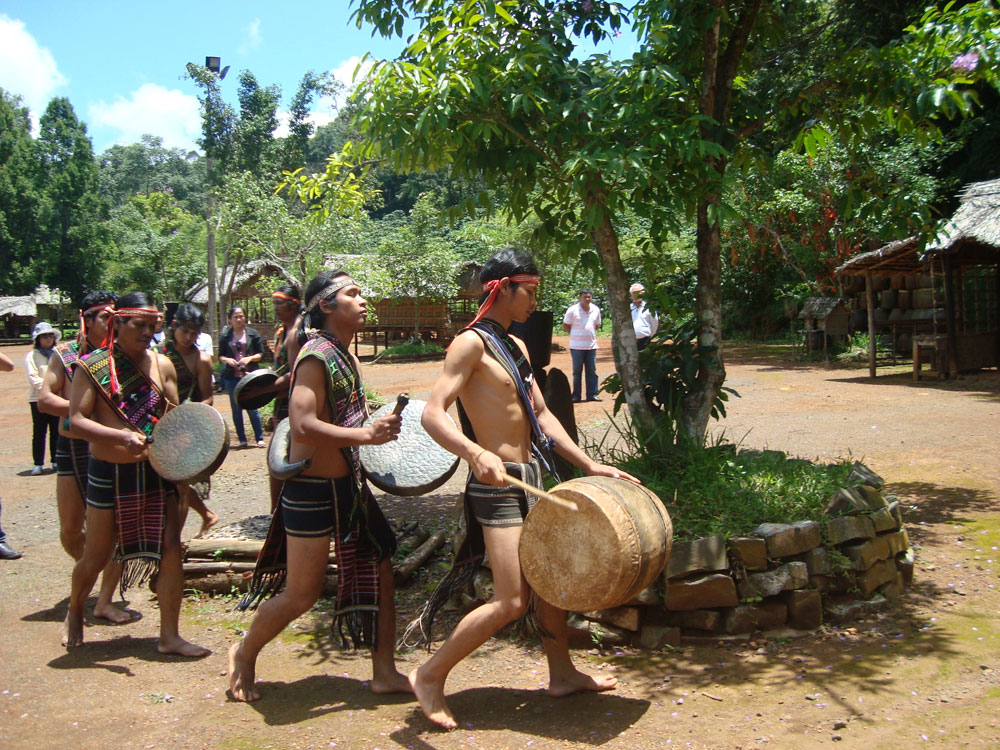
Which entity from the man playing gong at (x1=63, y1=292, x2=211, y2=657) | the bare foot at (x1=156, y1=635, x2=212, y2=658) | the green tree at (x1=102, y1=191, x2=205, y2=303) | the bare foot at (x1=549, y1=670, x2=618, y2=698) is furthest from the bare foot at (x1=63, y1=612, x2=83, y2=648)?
the green tree at (x1=102, y1=191, x2=205, y2=303)

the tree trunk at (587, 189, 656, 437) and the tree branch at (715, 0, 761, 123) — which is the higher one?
the tree branch at (715, 0, 761, 123)

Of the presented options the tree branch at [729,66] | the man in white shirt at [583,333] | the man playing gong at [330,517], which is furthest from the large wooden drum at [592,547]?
the man in white shirt at [583,333]

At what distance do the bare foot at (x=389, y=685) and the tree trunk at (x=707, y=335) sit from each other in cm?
256

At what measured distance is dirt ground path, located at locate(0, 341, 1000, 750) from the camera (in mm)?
3246

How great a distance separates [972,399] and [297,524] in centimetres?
1053

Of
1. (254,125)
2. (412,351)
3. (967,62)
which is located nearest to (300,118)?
(254,125)

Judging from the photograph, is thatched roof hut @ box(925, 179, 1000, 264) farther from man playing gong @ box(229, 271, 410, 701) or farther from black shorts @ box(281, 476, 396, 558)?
black shorts @ box(281, 476, 396, 558)

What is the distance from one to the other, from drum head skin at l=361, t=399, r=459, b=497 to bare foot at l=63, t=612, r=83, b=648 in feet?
6.12

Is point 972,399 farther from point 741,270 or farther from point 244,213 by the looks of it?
point 244,213

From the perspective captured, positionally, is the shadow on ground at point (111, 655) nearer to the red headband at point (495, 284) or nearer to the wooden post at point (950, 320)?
the red headband at point (495, 284)

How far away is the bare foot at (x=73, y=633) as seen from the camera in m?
4.34

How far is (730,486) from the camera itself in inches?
185

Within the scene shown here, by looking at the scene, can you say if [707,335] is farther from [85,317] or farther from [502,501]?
[85,317]

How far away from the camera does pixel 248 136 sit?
38375mm
